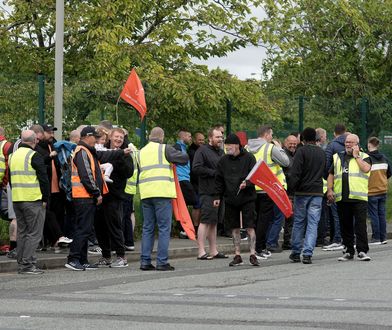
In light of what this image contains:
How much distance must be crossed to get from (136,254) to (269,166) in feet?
8.01

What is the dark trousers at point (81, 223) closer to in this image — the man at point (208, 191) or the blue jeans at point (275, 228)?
the man at point (208, 191)

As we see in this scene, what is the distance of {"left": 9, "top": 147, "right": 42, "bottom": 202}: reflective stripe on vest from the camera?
15844 millimetres

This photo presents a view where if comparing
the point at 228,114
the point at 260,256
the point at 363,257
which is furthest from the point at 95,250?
the point at 228,114

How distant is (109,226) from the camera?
658 inches

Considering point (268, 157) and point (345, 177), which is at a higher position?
point (268, 157)

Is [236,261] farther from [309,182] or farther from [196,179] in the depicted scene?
[196,179]

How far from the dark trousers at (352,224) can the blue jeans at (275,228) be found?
187 centimetres

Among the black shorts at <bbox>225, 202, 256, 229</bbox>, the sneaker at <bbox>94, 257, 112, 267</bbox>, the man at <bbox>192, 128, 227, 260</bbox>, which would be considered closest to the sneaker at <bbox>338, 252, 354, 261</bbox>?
the black shorts at <bbox>225, 202, 256, 229</bbox>

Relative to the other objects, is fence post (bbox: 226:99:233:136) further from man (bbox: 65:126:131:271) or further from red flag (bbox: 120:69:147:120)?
man (bbox: 65:126:131:271)

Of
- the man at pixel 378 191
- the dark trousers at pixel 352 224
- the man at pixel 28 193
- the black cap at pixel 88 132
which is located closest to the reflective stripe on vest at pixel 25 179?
the man at pixel 28 193

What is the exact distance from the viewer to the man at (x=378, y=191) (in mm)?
21219

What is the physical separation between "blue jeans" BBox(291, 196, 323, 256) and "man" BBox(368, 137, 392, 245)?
3.87m

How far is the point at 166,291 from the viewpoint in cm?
1333

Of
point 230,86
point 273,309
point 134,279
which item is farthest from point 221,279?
point 230,86
